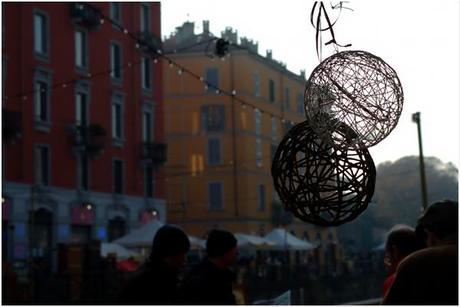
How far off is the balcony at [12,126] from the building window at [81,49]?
4.54 m

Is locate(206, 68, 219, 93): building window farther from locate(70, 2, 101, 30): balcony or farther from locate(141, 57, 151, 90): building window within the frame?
locate(70, 2, 101, 30): balcony

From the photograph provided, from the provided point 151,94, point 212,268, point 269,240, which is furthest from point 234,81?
point 212,268

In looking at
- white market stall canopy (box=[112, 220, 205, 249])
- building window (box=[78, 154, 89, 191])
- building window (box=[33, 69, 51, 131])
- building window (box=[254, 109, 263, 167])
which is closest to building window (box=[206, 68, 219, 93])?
building window (box=[254, 109, 263, 167])

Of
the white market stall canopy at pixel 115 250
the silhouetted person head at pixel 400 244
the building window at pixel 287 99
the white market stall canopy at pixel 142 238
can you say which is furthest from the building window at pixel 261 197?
the silhouetted person head at pixel 400 244

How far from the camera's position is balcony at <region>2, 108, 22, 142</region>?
27.9 meters

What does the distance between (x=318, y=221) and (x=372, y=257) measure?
3829cm

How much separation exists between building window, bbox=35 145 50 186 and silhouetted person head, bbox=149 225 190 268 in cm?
2646

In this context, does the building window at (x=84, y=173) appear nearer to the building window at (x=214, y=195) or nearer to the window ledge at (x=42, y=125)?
the window ledge at (x=42, y=125)

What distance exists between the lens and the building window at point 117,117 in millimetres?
35078

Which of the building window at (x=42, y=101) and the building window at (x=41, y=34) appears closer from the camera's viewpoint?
the building window at (x=42, y=101)

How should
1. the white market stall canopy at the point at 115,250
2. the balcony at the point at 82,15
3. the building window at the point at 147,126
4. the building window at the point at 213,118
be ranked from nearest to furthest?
1. the white market stall canopy at the point at 115,250
2. the balcony at the point at 82,15
3. the building window at the point at 147,126
4. the building window at the point at 213,118

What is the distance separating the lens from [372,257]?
42062mm

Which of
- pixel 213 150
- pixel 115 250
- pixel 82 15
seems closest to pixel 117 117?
pixel 82 15

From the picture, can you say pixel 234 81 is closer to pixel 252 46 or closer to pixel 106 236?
pixel 252 46
